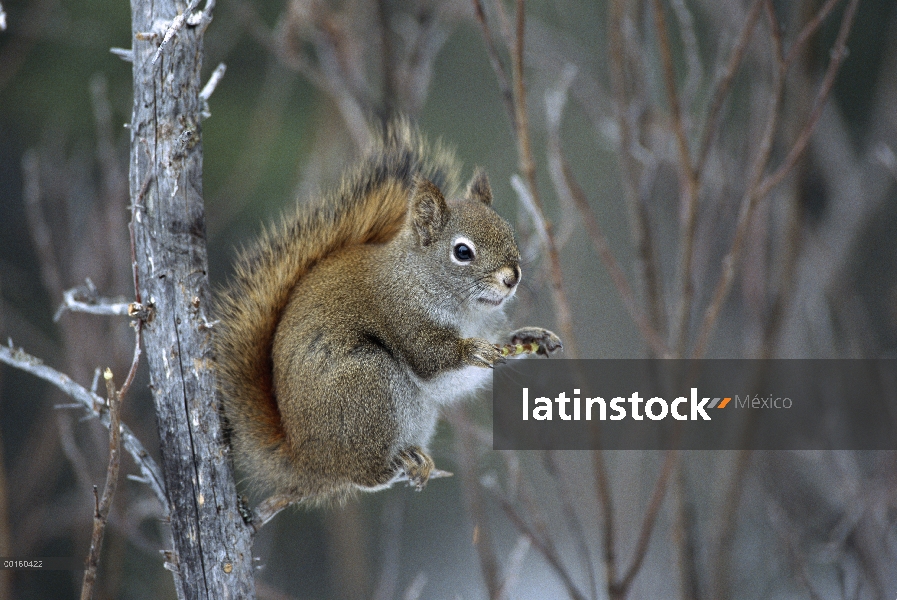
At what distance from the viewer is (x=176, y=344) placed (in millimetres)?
1422

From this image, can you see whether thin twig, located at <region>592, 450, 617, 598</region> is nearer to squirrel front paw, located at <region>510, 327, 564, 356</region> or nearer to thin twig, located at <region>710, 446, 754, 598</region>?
squirrel front paw, located at <region>510, 327, 564, 356</region>

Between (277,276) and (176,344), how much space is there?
463mm

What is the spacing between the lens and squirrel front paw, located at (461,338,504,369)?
5.94ft

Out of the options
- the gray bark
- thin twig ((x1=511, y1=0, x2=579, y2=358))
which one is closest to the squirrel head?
thin twig ((x1=511, y1=0, x2=579, y2=358))

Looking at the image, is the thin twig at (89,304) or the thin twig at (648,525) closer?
the thin twig at (89,304)

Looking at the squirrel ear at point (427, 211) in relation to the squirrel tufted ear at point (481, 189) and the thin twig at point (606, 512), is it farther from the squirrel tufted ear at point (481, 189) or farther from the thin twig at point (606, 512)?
the thin twig at point (606, 512)

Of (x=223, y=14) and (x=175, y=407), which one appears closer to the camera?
(x=175, y=407)

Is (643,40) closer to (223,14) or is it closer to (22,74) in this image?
(223,14)

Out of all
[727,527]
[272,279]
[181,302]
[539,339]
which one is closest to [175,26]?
[181,302]

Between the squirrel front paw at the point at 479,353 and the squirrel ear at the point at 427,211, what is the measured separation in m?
0.28

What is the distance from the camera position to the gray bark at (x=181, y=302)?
54.1 inches

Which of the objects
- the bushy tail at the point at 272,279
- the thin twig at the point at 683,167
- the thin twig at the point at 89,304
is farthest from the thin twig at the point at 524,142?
the thin twig at the point at 89,304

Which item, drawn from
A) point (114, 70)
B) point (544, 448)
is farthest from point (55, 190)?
point (544, 448)

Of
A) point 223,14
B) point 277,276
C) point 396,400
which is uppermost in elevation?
point 223,14
